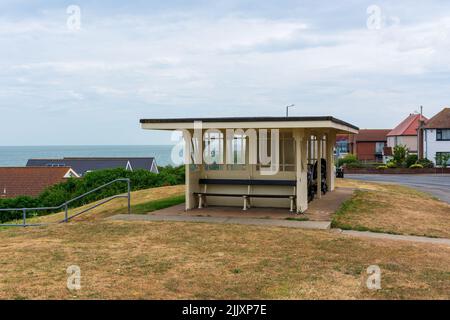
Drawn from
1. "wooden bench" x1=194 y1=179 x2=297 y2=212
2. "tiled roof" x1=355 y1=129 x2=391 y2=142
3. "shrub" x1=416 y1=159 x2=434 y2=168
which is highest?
"tiled roof" x1=355 y1=129 x2=391 y2=142

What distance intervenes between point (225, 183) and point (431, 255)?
6970 mm

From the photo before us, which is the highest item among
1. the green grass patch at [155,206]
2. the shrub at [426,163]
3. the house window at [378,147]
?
A: the house window at [378,147]

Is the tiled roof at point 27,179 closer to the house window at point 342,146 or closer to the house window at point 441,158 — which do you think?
the house window at point 441,158

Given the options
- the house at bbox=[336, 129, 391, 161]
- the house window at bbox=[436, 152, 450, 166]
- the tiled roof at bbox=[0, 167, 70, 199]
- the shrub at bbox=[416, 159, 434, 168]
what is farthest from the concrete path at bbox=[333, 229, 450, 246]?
the house at bbox=[336, 129, 391, 161]

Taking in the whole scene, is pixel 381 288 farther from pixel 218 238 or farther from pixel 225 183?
pixel 225 183

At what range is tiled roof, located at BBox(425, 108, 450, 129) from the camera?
183ft

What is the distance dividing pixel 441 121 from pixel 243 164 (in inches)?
1804

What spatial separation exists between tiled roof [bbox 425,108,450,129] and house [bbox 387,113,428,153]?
797cm

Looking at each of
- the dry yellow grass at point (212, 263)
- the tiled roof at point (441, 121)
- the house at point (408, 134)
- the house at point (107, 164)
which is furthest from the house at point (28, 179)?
the house at point (408, 134)

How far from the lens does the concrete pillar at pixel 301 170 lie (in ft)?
49.7

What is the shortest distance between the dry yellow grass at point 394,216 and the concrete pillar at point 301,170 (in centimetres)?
104

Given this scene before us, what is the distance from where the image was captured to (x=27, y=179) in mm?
46438

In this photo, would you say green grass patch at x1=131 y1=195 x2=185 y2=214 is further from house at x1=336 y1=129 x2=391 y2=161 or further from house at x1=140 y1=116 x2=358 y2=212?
house at x1=336 y1=129 x2=391 y2=161

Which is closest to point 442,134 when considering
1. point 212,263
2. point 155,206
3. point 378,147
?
point 378,147
